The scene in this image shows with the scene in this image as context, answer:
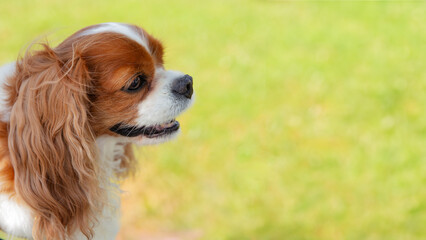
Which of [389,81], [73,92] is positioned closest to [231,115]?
[389,81]

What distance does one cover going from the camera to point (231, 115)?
5.82 metres

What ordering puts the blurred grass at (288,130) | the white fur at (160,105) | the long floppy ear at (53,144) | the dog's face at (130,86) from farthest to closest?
the blurred grass at (288,130)
the white fur at (160,105)
the dog's face at (130,86)
the long floppy ear at (53,144)

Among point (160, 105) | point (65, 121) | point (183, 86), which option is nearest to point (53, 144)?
point (65, 121)

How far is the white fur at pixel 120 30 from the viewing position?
237 cm

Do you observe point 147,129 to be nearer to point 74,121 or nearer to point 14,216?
point 74,121

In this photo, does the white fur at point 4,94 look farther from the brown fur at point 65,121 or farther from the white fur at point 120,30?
the white fur at point 120,30

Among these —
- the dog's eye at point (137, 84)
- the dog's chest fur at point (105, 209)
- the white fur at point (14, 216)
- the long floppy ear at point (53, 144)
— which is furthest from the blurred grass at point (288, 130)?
the white fur at point (14, 216)

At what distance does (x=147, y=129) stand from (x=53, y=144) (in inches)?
21.0

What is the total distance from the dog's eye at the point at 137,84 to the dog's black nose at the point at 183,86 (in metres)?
0.19

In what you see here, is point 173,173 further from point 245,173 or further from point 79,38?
point 79,38

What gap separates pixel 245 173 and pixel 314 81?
214 cm

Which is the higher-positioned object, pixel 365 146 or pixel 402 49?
pixel 402 49

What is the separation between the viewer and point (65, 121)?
7.23ft

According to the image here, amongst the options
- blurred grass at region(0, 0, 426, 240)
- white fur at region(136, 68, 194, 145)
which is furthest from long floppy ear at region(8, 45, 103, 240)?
blurred grass at region(0, 0, 426, 240)
